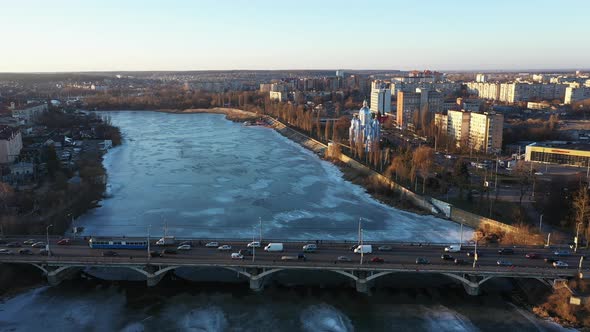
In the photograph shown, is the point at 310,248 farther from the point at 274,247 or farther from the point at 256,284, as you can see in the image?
the point at 256,284

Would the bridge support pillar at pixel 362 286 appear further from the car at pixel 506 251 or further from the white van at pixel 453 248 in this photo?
the car at pixel 506 251

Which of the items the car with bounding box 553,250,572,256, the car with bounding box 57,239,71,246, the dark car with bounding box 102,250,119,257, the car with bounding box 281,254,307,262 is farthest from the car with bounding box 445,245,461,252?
the car with bounding box 57,239,71,246

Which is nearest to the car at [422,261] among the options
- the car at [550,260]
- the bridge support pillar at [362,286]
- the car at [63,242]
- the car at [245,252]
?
the bridge support pillar at [362,286]

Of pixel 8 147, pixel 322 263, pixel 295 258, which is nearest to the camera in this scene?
pixel 322 263

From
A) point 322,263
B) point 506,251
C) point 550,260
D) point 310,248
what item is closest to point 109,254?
point 310,248

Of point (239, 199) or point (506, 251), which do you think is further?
point (239, 199)

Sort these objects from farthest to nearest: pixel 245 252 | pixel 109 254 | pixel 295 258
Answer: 1. pixel 245 252
2. pixel 109 254
3. pixel 295 258

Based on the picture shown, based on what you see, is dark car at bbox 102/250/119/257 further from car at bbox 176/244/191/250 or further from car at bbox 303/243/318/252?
car at bbox 303/243/318/252

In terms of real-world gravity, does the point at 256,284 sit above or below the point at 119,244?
below
